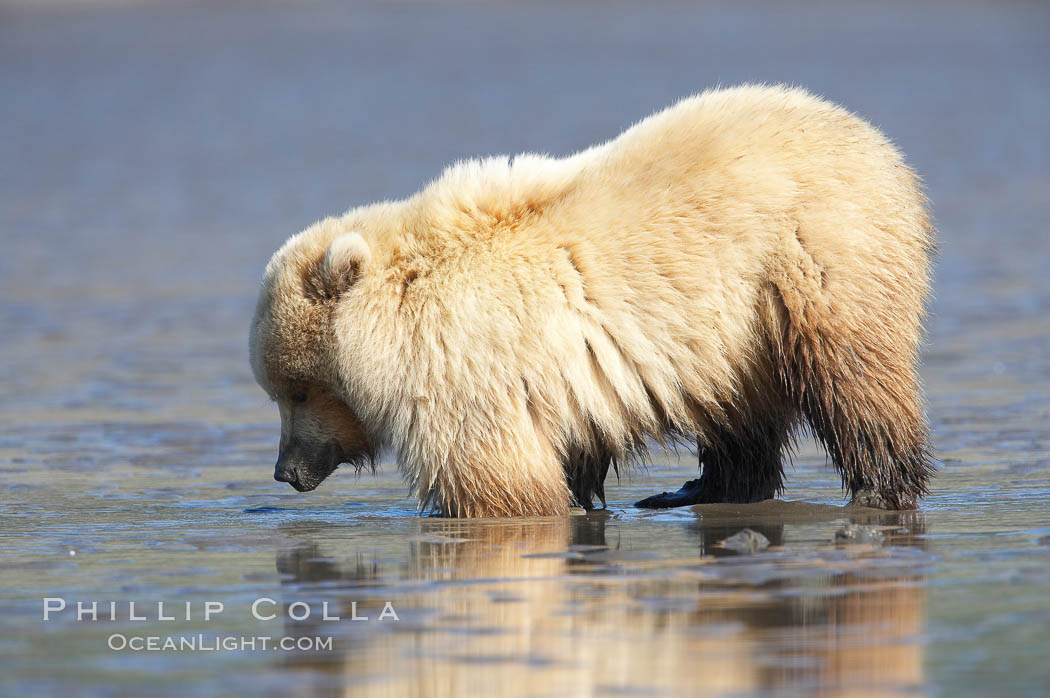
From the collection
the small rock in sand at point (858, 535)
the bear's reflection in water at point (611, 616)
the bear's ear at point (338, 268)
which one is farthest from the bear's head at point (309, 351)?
the small rock in sand at point (858, 535)

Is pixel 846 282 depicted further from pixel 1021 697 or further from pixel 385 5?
→ pixel 385 5

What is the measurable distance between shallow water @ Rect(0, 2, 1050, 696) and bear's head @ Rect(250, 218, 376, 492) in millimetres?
286

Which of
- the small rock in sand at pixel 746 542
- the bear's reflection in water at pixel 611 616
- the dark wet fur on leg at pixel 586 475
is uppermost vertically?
the dark wet fur on leg at pixel 586 475

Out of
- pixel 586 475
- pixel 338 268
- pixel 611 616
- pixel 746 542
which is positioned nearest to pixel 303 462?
pixel 338 268

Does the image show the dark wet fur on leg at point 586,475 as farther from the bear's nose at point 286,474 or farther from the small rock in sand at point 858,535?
the small rock in sand at point 858,535

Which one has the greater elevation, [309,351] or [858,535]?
[309,351]

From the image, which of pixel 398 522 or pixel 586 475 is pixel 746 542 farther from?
pixel 398 522

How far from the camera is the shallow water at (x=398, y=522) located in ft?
15.6

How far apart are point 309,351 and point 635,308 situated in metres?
1.46

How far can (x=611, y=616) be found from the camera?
5.23m

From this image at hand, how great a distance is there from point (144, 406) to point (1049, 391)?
568cm

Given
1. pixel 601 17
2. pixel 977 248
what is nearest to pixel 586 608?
pixel 977 248

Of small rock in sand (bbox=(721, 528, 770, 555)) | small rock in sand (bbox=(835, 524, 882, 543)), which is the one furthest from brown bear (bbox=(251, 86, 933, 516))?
small rock in sand (bbox=(721, 528, 770, 555))

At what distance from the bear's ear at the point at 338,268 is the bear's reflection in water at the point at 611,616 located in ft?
3.75
